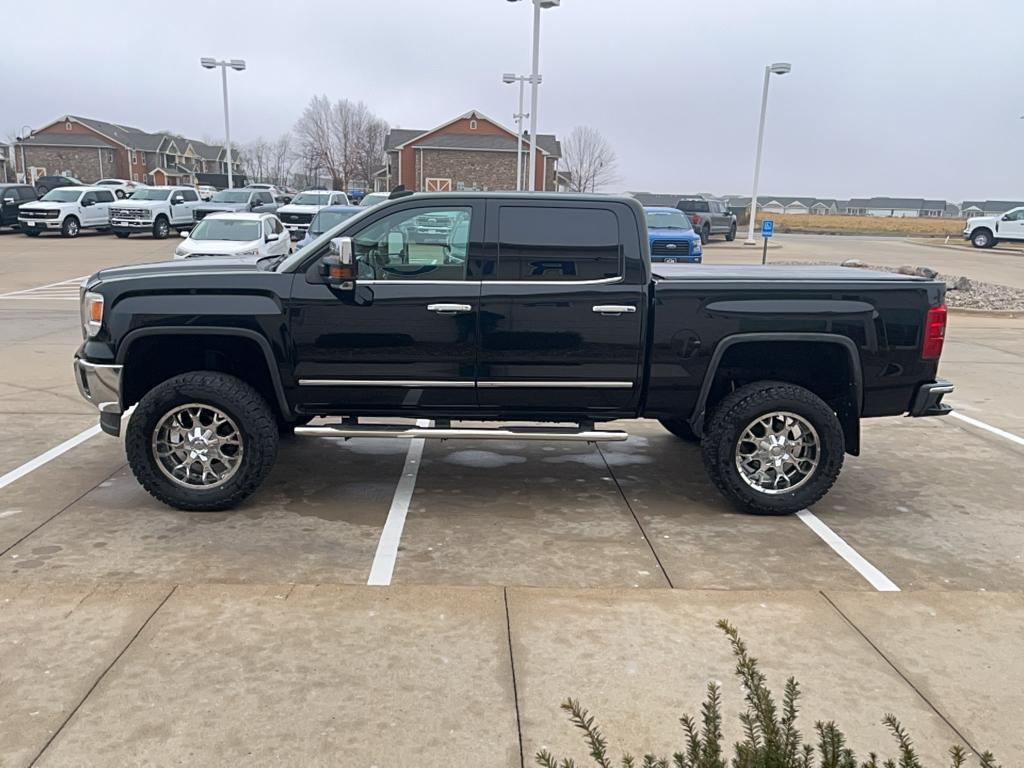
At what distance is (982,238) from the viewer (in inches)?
1528

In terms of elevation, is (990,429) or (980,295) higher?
(980,295)

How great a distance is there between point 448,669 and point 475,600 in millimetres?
646

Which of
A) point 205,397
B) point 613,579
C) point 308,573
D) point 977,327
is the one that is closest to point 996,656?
point 613,579

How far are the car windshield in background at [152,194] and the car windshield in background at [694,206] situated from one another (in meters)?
20.1

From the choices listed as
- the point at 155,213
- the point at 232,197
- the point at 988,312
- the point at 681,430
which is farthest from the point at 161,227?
the point at 681,430

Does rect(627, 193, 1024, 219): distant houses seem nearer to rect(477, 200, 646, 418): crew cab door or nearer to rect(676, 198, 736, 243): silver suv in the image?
rect(676, 198, 736, 243): silver suv

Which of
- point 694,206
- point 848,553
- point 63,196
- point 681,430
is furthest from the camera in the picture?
point 694,206

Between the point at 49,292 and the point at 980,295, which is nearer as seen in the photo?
the point at 49,292

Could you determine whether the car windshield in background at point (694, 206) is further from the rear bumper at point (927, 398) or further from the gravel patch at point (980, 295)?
the rear bumper at point (927, 398)

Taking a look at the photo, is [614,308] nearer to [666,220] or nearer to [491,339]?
[491,339]

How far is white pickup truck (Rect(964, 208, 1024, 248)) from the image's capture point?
121ft

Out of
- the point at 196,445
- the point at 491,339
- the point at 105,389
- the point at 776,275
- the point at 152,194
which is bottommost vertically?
the point at 196,445

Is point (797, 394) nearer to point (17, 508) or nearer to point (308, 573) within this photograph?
point (308, 573)

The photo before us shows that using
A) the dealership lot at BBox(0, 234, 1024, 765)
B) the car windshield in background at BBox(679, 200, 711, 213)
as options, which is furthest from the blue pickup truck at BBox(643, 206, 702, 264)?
the dealership lot at BBox(0, 234, 1024, 765)
